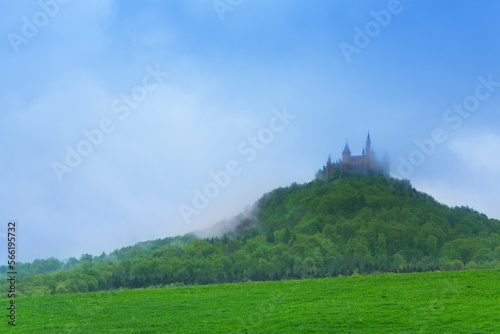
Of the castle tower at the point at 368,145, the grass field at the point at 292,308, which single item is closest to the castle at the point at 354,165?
the castle tower at the point at 368,145

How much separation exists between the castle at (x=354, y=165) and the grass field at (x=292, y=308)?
117737mm

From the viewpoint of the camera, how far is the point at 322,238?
109 meters

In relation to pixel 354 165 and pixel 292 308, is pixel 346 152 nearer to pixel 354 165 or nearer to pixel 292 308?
pixel 354 165

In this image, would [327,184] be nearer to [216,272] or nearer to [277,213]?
[277,213]

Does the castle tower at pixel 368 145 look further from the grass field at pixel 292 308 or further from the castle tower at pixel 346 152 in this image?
the grass field at pixel 292 308

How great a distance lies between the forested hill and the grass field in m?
31.2

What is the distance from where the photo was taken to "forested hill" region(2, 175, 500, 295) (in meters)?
83.2

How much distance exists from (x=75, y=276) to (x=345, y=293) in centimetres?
5527

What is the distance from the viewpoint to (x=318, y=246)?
102625 millimetres

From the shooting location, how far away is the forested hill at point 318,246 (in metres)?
83.2

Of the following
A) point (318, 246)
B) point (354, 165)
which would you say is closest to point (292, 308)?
point (318, 246)

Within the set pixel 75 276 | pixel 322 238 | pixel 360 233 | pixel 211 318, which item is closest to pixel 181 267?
pixel 75 276

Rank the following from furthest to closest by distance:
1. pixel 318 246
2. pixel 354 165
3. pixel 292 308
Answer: pixel 354 165
pixel 318 246
pixel 292 308

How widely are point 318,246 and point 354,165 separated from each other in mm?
70952
